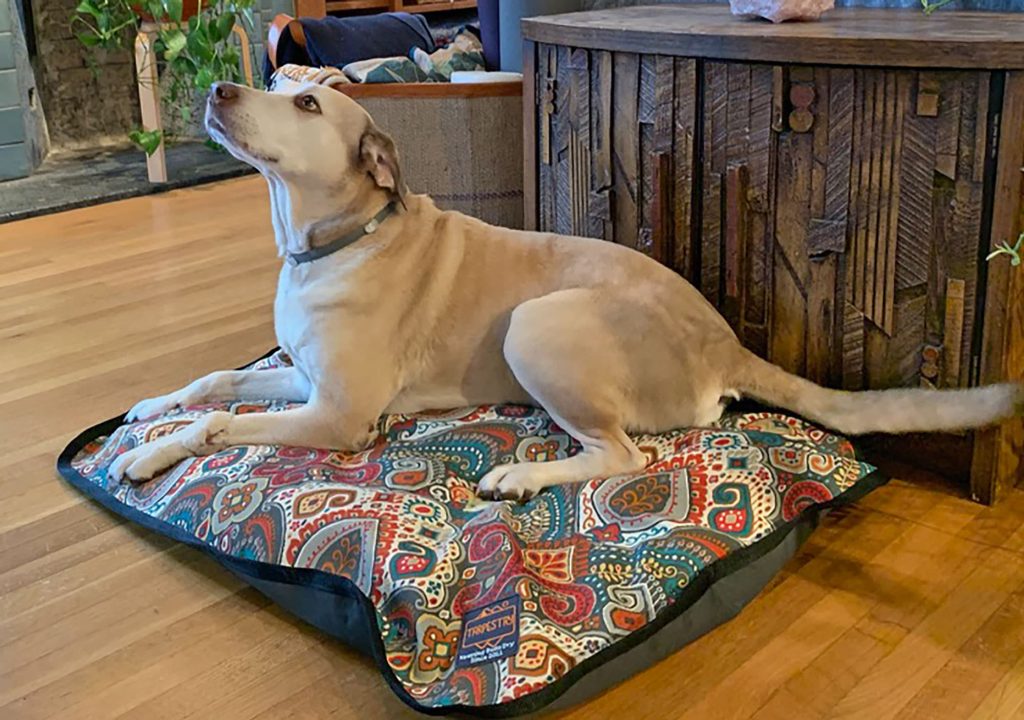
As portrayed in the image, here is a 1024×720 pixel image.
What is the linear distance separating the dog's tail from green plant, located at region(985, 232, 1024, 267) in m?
0.21

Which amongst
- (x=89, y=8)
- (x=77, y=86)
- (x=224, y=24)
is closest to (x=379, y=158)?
(x=224, y=24)

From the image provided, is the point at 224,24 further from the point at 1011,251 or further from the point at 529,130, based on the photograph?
the point at 1011,251

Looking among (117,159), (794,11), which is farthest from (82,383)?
(117,159)

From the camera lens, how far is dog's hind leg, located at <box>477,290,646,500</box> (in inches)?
80.4

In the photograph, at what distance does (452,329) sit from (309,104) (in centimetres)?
51

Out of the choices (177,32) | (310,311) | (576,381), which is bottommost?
(576,381)

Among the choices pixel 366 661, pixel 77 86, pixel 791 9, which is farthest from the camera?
pixel 77 86

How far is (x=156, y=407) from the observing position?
2.39 metres

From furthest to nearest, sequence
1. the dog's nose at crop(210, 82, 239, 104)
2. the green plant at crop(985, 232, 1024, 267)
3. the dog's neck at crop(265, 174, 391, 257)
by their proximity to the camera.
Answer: the dog's neck at crop(265, 174, 391, 257), the dog's nose at crop(210, 82, 239, 104), the green plant at crop(985, 232, 1024, 267)

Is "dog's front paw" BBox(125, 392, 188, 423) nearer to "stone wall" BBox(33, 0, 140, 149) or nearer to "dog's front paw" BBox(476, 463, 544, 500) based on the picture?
"dog's front paw" BBox(476, 463, 544, 500)

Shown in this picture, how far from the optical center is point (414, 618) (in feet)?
5.37

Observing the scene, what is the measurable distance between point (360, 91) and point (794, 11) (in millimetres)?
1145

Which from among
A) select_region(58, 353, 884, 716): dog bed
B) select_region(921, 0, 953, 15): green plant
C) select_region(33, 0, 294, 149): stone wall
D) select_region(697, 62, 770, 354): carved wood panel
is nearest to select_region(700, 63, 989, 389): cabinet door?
select_region(697, 62, 770, 354): carved wood panel

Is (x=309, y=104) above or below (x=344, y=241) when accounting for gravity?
above
